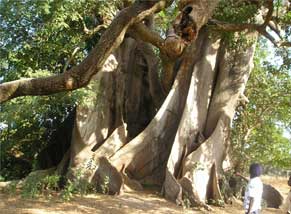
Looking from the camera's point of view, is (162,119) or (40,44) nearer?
(40,44)

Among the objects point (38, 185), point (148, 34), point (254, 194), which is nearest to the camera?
point (254, 194)

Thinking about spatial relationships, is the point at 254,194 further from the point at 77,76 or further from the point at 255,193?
the point at 77,76

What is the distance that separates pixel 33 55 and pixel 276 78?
23.6 feet

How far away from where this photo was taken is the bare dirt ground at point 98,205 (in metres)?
7.58

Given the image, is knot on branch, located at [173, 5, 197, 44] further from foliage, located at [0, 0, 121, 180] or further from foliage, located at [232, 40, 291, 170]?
foliage, located at [232, 40, 291, 170]

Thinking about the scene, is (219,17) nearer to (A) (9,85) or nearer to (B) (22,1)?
(B) (22,1)

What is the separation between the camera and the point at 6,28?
380 inches

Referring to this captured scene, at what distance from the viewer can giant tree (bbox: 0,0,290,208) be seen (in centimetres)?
922

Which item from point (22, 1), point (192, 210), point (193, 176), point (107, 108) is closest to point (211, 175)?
point (193, 176)

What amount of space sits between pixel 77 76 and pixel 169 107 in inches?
223

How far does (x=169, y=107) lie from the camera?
410 inches

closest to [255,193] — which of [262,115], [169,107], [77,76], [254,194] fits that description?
[254,194]

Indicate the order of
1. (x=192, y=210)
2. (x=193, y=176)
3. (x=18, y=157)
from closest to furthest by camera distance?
(x=192, y=210)
(x=193, y=176)
(x=18, y=157)

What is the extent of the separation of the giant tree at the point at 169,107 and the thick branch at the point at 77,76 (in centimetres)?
291
